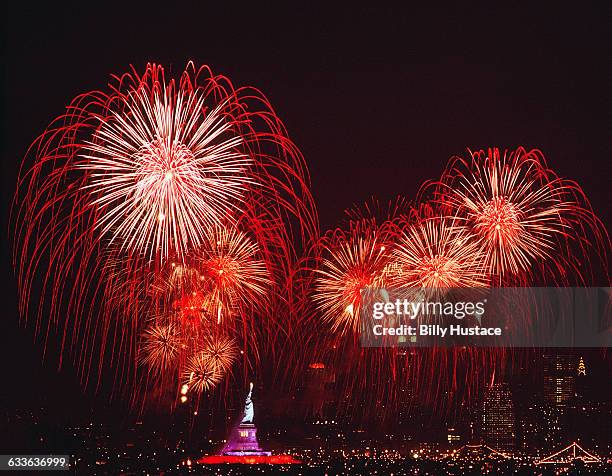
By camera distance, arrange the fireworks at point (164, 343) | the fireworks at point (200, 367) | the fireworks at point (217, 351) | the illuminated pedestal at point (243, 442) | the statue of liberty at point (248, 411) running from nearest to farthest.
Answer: the fireworks at point (164, 343) → the fireworks at point (217, 351) → the fireworks at point (200, 367) → the statue of liberty at point (248, 411) → the illuminated pedestal at point (243, 442)

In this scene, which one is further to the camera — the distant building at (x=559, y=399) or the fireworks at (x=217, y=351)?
the distant building at (x=559, y=399)

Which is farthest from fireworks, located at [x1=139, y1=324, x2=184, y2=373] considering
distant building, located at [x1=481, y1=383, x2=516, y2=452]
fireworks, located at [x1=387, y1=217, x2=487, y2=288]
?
distant building, located at [x1=481, y1=383, x2=516, y2=452]

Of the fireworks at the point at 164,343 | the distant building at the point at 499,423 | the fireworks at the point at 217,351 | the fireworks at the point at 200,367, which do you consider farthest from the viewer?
the distant building at the point at 499,423

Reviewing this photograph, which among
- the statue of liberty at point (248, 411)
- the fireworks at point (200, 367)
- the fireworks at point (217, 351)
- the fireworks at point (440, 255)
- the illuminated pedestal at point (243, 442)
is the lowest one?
the illuminated pedestal at point (243, 442)

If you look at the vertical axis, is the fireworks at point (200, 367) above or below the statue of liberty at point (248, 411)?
above

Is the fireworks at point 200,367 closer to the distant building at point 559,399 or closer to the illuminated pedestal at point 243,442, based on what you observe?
the illuminated pedestal at point 243,442

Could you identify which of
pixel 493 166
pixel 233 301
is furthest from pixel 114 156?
pixel 493 166

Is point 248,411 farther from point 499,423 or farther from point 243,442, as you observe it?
point 499,423

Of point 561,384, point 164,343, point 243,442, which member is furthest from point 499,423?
point 164,343

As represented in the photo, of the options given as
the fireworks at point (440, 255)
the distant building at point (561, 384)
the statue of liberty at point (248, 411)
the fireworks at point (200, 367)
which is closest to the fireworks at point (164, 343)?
the fireworks at point (200, 367)

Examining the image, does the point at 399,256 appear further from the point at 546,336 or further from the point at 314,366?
the point at 314,366
